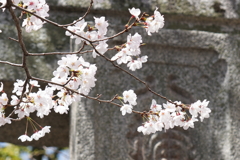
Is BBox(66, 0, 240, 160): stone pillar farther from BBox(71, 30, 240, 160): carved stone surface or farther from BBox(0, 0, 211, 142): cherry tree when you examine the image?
BBox(0, 0, 211, 142): cherry tree

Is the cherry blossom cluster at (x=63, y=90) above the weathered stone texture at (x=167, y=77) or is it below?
below

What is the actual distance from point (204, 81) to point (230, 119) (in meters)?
0.19

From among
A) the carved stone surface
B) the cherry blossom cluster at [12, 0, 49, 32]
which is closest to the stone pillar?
the carved stone surface

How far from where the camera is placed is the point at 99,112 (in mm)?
2043

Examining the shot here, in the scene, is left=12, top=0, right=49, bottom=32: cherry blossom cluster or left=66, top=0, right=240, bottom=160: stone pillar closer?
left=12, top=0, right=49, bottom=32: cherry blossom cluster

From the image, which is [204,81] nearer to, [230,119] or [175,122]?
[230,119]

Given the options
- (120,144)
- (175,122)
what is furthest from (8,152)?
(175,122)

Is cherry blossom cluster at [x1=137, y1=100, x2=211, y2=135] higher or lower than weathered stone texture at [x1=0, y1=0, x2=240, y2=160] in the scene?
lower

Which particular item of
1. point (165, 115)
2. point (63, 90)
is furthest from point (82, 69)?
point (165, 115)

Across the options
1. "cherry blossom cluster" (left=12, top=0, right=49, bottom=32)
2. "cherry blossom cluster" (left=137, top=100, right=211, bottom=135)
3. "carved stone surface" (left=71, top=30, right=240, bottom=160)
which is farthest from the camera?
"carved stone surface" (left=71, top=30, right=240, bottom=160)

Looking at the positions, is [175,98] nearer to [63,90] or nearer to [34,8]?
[63,90]

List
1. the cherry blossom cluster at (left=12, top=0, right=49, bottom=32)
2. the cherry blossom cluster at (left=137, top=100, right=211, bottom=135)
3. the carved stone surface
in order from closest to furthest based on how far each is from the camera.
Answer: the cherry blossom cluster at (left=12, top=0, right=49, bottom=32) < the cherry blossom cluster at (left=137, top=100, right=211, bottom=135) < the carved stone surface

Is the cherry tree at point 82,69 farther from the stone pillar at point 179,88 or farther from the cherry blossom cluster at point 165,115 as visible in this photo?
the stone pillar at point 179,88

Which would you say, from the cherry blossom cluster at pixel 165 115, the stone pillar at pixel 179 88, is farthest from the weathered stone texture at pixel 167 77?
the cherry blossom cluster at pixel 165 115
